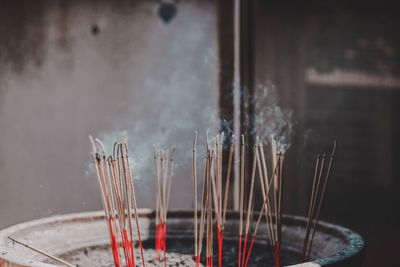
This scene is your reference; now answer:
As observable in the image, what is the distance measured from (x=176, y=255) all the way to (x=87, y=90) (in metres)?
1.70

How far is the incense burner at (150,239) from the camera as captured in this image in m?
2.22

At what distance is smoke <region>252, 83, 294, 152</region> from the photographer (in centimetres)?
355

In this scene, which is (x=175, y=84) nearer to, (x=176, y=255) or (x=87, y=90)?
(x=87, y=90)

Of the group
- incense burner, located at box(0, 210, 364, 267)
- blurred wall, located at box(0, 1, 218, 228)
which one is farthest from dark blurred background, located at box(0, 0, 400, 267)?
incense burner, located at box(0, 210, 364, 267)

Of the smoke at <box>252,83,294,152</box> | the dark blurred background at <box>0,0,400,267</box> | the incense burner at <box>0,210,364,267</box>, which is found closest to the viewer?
the incense burner at <box>0,210,364,267</box>

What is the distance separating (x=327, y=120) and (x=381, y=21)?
717mm

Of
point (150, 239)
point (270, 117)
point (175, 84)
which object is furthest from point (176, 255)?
point (175, 84)

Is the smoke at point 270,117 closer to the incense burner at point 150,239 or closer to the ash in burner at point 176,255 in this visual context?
the incense burner at point 150,239

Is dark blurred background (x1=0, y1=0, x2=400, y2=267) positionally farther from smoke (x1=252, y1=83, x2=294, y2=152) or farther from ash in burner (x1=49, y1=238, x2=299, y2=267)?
ash in burner (x1=49, y1=238, x2=299, y2=267)

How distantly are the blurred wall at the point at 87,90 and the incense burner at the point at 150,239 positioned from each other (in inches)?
39.4

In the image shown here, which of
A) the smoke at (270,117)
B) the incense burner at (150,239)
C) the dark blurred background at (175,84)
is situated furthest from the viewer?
the smoke at (270,117)

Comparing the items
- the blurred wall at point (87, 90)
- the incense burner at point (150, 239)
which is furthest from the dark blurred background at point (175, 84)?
the incense burner at point (150, 239)

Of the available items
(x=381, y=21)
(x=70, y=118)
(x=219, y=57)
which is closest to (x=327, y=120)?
(x=381, y=21)

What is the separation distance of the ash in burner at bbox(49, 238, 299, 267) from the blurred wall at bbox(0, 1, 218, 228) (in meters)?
1.12
